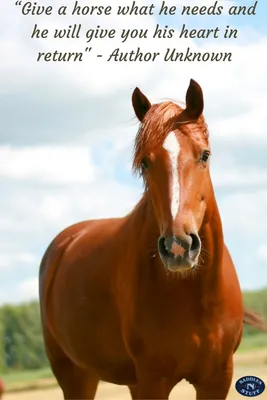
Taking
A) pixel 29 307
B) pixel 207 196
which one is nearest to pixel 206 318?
pixel 207 196

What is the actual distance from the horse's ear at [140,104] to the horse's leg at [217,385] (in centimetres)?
188

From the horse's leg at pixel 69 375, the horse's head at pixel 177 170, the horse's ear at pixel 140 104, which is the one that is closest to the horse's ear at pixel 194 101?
the horse's head at pixel 177 170

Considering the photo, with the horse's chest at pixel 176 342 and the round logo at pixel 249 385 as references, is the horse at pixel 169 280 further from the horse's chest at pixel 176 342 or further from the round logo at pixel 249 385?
the round logo at pixel 249 385

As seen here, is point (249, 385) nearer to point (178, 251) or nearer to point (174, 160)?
point (178, 251)

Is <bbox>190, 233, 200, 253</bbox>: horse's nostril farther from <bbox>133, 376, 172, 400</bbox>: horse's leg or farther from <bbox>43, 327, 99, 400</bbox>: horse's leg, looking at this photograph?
<bbox>43, 327, 99, 400</bbox>: horse's leg

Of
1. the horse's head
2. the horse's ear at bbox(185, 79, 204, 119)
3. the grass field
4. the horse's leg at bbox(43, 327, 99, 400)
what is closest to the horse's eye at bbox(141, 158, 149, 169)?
the horse's head

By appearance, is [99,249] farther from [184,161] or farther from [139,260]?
[184,161]

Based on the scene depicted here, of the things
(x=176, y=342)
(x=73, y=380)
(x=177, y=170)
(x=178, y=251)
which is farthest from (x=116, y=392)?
(x=178, y=251)

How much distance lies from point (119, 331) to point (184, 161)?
146cm

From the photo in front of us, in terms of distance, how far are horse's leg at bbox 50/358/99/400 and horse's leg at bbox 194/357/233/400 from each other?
6.45 ft

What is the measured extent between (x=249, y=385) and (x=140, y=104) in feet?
9.16

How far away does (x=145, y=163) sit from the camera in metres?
5.29

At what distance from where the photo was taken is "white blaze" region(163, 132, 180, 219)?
500 cm

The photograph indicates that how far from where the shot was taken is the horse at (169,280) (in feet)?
Answer: 16.8
